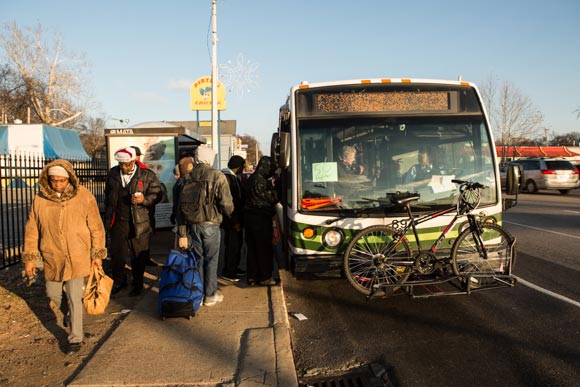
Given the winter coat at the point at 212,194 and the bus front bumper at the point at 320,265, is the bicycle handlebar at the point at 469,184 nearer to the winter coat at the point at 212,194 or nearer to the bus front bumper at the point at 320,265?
the bus front bumper at the point at 320,265

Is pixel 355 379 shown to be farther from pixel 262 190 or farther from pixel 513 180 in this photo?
pixel 513 180

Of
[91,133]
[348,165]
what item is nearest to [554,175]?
[348,165]

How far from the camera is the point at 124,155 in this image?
6164 millimetres

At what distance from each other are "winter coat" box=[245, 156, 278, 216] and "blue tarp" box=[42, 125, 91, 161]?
28.2 meters

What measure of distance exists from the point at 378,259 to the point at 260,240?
6.15 feet

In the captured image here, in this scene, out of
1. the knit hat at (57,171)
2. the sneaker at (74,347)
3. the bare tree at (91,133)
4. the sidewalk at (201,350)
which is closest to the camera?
the sidewalk at (201,350)

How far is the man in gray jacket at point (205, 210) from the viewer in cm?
570

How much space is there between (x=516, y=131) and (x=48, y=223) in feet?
171

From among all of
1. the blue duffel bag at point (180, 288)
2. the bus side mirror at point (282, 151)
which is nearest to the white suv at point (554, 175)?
the bus side mirror at point (282, 151)

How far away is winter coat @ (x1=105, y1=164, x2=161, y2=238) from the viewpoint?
6.37 metres

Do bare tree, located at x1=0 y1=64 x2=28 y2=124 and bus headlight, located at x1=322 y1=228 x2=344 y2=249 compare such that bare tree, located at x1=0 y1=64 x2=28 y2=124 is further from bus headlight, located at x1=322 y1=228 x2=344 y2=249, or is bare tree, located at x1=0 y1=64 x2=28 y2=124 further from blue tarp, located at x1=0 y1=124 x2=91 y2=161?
bus headlight, located at x1=322 y1=228 x2=344 y2=249

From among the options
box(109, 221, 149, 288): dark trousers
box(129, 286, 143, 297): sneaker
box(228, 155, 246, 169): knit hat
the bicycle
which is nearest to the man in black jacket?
box(109, 221, 149, 288): dark trousers

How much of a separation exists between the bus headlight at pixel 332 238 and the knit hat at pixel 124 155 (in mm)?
2592

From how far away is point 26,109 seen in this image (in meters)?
45.6
